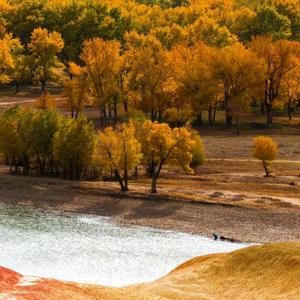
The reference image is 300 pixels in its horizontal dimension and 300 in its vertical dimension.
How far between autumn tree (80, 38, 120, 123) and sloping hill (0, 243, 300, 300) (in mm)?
76315

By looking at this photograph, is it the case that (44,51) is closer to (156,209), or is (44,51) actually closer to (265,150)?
(265,150)

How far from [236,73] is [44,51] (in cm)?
4658

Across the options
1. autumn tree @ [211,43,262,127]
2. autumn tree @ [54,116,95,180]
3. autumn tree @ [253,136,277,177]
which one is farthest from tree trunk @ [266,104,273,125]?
autumn tree @ [54,116,95,180]

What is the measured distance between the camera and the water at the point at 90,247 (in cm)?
5222

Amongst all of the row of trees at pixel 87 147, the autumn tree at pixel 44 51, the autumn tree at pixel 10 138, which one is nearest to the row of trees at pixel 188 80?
the autumn tree at pixel 44 51

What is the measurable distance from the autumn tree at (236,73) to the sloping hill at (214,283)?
7608cm

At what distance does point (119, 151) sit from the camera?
3098 inches

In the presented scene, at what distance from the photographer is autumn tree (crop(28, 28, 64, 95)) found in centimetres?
13875

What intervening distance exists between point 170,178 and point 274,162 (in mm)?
17923

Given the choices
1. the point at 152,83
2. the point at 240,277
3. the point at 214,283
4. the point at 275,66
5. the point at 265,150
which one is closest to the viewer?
the point at 214,283

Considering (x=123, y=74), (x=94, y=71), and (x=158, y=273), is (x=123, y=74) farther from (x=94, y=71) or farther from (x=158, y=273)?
(x=158, y=273)

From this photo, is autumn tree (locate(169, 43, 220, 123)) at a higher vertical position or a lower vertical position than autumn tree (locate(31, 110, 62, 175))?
higher

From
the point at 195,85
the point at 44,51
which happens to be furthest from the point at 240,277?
the point at 44,51

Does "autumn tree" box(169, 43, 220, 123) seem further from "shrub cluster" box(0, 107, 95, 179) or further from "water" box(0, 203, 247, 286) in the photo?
"water" box(0, 203, 247, 286)
